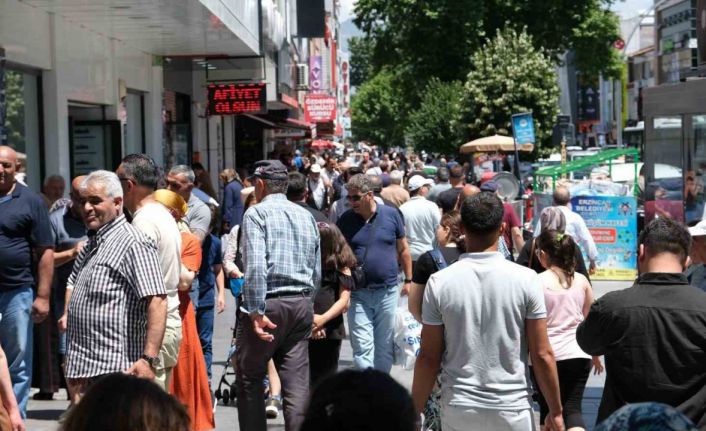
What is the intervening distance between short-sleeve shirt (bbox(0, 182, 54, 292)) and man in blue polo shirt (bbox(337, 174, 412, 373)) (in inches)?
99.2

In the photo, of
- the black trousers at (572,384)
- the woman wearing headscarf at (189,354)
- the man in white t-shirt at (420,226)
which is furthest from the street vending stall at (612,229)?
the woman wearing headscarf at (189,354)

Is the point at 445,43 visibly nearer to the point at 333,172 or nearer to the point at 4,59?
the point at 333,172

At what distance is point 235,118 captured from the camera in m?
36.4

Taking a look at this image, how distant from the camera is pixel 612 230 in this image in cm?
1938

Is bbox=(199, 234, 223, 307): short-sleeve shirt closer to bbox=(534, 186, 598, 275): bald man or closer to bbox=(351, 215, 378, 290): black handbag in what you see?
bbox=(351, 215, 378, 290): black handbag

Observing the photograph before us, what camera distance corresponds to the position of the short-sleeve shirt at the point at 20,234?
7953mm

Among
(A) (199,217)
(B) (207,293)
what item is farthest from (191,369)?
(A) (199,217)

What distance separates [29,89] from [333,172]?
1669cm

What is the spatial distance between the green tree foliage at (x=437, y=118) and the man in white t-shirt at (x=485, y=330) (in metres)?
40.2

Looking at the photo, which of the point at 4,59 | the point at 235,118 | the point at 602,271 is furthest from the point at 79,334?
the point at 235,118

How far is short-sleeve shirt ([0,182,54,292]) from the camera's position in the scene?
7.95 meters

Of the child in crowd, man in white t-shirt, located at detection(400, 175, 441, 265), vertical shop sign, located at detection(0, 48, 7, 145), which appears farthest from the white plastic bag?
vertical shop sign, located at detection(0, 48, 7, 145)

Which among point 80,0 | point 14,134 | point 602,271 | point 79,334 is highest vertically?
point 80,0

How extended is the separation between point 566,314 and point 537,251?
56 cm
